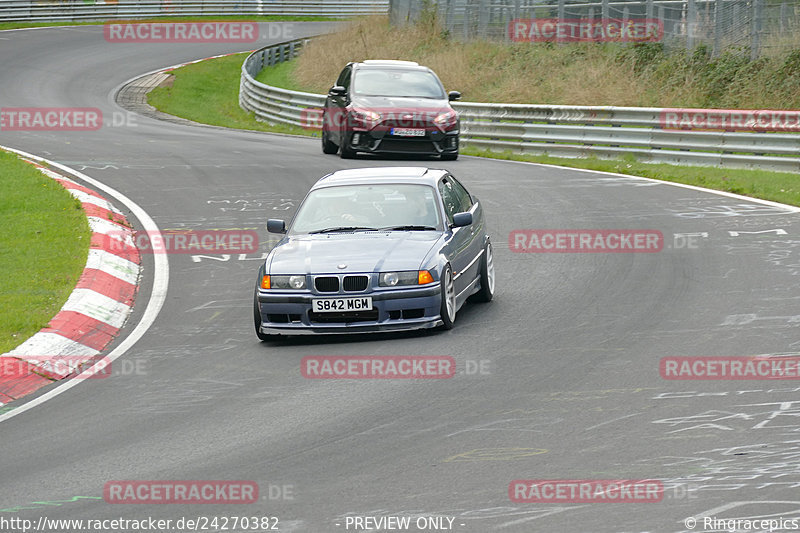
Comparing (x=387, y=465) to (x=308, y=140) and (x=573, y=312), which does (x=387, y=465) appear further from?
(x=308, y=140)

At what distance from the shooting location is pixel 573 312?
36.3 ft

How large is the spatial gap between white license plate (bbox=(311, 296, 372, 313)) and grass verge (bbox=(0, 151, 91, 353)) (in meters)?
2.54

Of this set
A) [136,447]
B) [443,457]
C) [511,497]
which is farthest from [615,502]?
[136,447]

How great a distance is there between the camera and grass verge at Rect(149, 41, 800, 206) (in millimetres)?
19078

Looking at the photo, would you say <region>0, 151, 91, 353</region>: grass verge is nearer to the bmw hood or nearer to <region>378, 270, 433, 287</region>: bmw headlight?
the bmw hood

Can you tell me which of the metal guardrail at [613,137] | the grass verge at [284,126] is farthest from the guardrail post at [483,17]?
the metal guardrail at [613,137]

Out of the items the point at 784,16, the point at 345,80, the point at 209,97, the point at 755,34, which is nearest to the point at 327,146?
the point at 345,80

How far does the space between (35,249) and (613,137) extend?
41.9ft

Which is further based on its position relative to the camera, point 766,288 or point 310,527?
point 766,288

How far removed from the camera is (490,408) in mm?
8086

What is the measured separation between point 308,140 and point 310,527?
76.1 ft

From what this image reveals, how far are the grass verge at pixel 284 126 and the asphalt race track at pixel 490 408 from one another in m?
3.73

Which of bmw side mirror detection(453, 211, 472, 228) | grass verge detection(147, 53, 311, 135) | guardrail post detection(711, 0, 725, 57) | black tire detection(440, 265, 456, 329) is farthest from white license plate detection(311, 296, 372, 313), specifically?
grass verge detection(147, 53, 311, 135)

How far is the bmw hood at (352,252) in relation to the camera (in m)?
10.4
